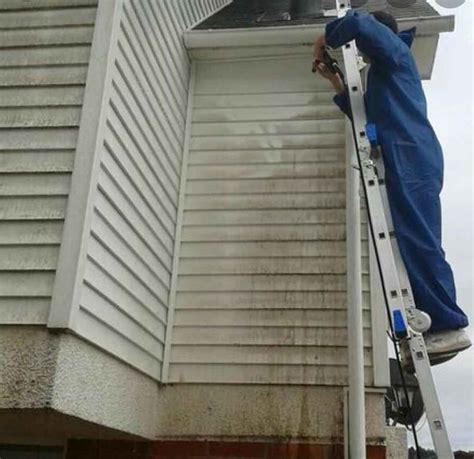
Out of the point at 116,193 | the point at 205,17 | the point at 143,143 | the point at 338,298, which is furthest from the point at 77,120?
the point at 205,17

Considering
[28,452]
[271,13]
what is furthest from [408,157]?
[28,452]

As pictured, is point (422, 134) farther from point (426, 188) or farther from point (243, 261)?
point (243, 261)

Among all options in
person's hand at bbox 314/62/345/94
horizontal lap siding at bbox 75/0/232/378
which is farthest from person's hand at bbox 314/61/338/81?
horizontal lap siding at bbox 75/0/232/378

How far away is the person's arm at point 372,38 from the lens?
3.10 m

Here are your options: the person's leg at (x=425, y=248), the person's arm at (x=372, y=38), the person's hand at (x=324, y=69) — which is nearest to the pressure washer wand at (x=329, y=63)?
the person's hand at (x=324, y=69)

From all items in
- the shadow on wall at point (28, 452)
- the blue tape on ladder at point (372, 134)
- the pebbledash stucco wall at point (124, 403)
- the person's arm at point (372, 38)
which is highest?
the person's arm at point (372, 38)

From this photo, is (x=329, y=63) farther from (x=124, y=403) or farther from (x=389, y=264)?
(x=124, y=403)

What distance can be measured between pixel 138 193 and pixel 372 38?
1.67 metres

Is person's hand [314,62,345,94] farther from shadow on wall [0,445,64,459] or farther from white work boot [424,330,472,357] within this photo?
shadow on wall [0,445,64,459]

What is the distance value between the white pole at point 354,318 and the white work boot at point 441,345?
1.52m

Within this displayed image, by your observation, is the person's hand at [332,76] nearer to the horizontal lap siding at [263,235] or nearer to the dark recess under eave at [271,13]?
the horizontal lap siding at [263,235]

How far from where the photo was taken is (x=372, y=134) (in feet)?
9.93

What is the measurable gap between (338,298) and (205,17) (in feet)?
9.57

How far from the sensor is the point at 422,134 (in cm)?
307
